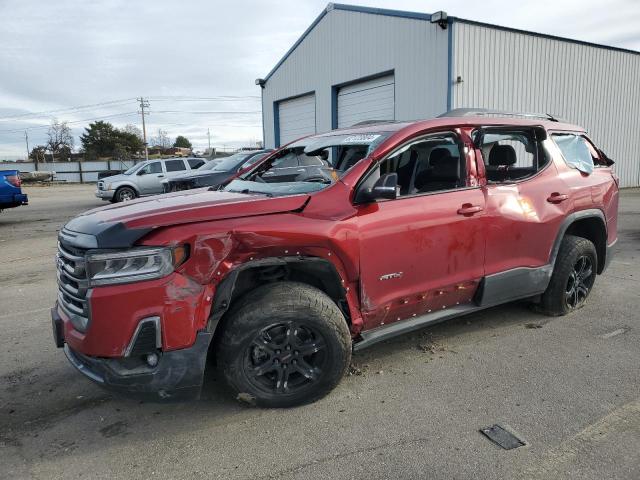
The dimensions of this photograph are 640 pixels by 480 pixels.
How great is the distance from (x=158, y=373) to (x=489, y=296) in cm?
261

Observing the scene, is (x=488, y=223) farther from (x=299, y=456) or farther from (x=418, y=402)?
(x=299, y=456)

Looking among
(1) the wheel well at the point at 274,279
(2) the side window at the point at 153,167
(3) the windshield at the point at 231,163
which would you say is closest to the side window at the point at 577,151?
(1) the wheel well at the point at 274,279

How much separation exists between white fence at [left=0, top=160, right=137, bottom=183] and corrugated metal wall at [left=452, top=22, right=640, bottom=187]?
39126mm

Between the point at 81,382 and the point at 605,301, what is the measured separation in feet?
16.5

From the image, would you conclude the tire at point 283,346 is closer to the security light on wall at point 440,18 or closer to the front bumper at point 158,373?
the front bumper at point 158,373

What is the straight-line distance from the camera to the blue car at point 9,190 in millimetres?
12195

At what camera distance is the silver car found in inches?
706

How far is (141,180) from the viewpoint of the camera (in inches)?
727

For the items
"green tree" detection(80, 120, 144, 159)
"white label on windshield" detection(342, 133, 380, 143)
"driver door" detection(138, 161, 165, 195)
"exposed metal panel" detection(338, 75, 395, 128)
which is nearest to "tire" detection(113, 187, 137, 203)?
"driver door" detection(138, 161, 165, 195)

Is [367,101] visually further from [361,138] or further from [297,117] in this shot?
[361,138]

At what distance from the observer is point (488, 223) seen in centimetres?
382

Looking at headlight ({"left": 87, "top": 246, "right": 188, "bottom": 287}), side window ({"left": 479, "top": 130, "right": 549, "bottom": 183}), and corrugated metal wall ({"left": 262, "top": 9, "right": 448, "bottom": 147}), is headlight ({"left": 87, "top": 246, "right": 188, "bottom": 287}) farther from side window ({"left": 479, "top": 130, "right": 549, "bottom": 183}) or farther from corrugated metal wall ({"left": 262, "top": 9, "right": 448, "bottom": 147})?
corrugated metal wall ({"left": 262, "top": 9, "right": 448, "bottom": 147})

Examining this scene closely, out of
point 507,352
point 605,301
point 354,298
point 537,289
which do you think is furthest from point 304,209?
point 605,301

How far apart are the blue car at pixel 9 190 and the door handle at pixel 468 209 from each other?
40.4 ft
